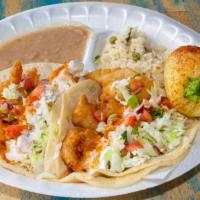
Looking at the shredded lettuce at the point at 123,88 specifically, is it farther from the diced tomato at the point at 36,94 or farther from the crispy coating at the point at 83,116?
the diced tomato at the point at 36,94

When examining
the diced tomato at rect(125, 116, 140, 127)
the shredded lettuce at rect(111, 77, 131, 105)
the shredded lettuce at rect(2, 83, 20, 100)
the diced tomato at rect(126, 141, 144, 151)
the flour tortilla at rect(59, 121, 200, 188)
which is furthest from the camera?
the shredded lettuce at rect(2, 83, 20, 100)

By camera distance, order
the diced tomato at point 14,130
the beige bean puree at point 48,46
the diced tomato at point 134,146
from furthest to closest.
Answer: the beige bean puree at point 48,46 → the diced tomato at point 14,130 → the diced tomato at point 134,146

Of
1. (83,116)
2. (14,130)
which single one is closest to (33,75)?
(14,130)

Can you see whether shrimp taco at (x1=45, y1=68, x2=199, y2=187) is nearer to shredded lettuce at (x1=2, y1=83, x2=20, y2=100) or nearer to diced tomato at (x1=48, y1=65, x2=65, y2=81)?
diced tomato at (x1=48, y1=65, x2=65, y2=81)

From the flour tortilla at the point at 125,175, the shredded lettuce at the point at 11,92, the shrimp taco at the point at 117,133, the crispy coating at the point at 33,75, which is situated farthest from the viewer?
the crispy coating at the point at 33,75

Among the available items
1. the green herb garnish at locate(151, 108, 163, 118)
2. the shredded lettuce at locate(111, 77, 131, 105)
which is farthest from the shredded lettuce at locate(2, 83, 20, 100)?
the green herb garnish at locate(151, 108, 163, 118)

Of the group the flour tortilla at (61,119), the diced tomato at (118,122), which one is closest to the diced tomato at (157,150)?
the diced tomato at (118,122)
